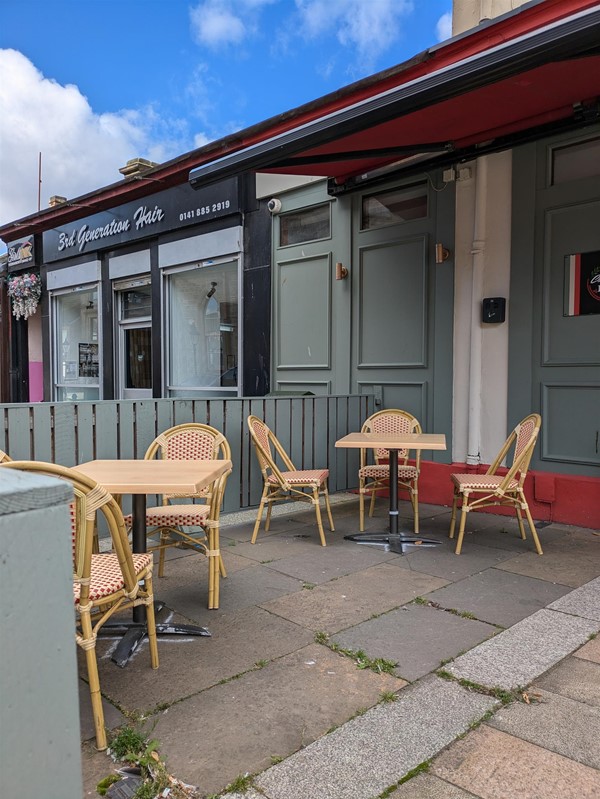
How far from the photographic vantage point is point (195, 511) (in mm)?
3531

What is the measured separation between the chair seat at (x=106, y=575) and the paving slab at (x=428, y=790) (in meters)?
1.25

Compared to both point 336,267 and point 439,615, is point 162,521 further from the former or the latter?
point 336,267

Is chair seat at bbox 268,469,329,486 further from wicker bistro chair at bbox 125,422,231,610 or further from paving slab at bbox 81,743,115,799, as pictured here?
paving slab at bbox 81,743,115,799

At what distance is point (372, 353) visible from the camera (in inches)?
265

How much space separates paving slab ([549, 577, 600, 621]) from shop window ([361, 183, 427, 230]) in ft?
13.5

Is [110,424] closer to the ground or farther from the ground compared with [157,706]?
farther from the ground

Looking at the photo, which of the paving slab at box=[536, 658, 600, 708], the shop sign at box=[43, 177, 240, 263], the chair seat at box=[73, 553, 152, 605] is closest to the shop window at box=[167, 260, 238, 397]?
the shop sign at box=[43, 177, 240, 263]

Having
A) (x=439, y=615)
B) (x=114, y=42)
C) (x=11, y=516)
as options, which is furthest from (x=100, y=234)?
(x=11, y=516)

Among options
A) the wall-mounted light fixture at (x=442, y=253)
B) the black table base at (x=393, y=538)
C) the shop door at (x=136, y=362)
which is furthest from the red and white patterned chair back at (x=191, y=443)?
the shop door at (x=136, y=362)

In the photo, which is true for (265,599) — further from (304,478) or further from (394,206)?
(394,206)

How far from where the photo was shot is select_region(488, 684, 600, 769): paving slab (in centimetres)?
205

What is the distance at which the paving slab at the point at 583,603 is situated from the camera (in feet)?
10.8

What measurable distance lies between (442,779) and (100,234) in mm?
10364

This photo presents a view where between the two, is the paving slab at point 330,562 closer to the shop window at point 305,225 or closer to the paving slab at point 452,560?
the paving slab at point 452,560
